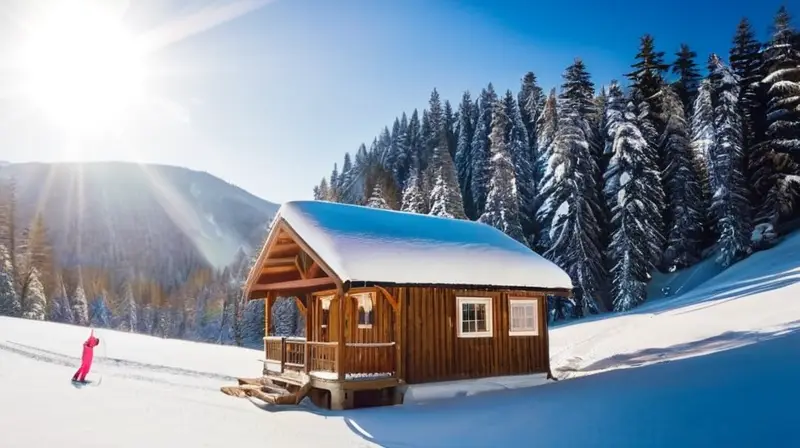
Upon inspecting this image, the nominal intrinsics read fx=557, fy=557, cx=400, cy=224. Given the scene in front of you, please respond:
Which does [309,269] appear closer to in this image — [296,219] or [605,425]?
[296,219]

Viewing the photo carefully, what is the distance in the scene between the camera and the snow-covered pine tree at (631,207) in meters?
35.8

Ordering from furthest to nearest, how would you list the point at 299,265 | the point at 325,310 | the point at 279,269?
1. the point at 325,310
2. the point at 279,269
3. the point at 299,265

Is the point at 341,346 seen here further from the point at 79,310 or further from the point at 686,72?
the point at 79,310

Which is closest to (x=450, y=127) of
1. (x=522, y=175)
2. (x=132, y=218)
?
(x=522, y=175)

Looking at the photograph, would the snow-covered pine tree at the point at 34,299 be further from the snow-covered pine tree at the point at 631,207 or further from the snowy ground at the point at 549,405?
the snow-covered pine tree at the point at 631,207

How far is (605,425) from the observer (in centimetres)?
980

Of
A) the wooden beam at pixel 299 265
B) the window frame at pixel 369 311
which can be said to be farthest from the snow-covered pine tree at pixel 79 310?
the window frame at pixel 369 311

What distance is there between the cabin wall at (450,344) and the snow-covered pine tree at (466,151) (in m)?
51.1

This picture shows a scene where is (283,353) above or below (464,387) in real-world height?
above

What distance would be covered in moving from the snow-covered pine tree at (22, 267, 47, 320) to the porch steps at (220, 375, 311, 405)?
1908 inches

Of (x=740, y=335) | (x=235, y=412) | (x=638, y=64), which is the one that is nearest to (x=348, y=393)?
(x=235, y=412)

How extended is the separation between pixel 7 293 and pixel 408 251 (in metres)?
51.0

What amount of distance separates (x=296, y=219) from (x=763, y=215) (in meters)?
33.2

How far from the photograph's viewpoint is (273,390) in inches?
648
